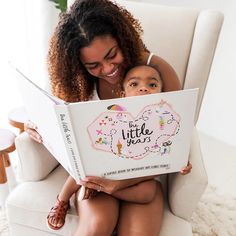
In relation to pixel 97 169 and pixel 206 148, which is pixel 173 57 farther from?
pixel 206 148

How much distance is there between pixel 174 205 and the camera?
983mm

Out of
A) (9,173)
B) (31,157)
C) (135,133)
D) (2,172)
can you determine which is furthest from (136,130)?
(9,173)

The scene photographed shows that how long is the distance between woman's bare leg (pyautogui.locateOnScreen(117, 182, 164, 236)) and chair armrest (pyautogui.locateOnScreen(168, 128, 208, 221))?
52 mm

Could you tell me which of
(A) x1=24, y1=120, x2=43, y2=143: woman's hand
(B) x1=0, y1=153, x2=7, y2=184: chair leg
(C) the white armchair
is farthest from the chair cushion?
(B) x1=0, y1=153, x2=7, y2=184: chair leg

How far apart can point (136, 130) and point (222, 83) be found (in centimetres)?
112

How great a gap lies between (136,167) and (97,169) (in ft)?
0.33

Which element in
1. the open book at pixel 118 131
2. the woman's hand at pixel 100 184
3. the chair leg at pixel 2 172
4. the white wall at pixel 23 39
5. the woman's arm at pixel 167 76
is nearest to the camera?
the open book at pixel 118 131

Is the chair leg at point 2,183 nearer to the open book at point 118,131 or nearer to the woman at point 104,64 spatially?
the woman at point 104,64

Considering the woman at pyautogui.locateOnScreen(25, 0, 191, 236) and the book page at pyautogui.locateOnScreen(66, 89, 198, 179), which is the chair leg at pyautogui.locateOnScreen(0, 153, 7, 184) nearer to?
the woman at pyautogui.locateOnScreen(25, 0, 191, 236)

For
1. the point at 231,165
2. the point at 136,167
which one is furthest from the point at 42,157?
the point at 231,165

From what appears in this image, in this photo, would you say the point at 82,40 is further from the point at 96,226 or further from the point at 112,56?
the point at 96,226

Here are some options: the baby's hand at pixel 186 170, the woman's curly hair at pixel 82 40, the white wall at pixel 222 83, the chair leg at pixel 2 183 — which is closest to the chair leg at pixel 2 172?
the chair leg at pixel 2 183

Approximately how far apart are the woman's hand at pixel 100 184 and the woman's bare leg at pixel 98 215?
6cm

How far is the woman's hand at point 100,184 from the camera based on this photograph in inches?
34.7
